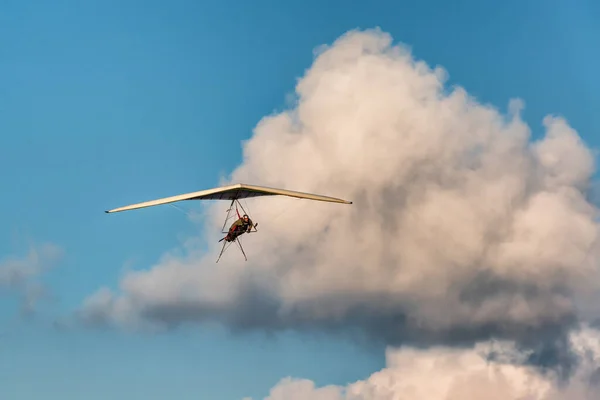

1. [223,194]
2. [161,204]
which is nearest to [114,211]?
[161,204]

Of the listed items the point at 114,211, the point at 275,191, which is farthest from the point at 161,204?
the point at 275,191

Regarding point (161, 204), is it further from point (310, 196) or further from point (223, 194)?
point (310, 196)

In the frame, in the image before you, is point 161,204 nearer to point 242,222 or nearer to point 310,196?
point 242,222

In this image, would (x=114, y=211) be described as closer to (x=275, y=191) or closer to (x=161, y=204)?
(x=161, y=204)

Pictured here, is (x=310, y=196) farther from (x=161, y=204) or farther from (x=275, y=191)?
(x=161, y=204)

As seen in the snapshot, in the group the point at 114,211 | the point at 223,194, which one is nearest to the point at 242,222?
the point at 223,194
